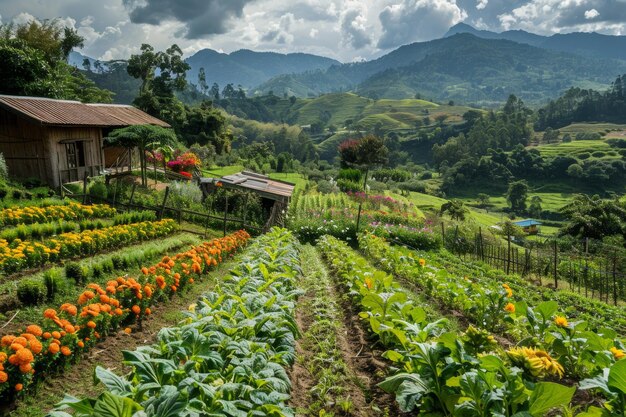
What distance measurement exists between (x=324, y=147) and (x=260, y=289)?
125m

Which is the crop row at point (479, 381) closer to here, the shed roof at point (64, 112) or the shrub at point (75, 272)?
the shrub at point (75, 272)

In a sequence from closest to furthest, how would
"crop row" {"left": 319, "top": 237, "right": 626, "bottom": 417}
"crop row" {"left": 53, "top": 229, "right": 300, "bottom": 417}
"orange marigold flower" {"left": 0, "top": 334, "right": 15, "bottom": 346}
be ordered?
1. "crop row" {"left": 53, "top": 229, "right": 300, "bottom": 417}
2. "crop row" {"left": 319, "top": 237, "right": 626, "bottom": 417}
3. "orange marigold flower" {"left": 0, "top": 334, "right": 15, "bottom": 346}

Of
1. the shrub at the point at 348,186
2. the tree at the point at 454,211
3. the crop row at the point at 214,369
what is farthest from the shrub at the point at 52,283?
the tree at the point at 454,211

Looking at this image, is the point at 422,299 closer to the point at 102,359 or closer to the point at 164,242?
the point at 102,359

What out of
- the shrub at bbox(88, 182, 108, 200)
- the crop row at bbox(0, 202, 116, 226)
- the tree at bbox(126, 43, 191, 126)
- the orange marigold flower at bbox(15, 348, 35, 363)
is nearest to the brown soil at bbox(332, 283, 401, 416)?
the orange marigold flower at bbox(15, 348, 35, 363)

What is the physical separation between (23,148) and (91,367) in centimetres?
1695

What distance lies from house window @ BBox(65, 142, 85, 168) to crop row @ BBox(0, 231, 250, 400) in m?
14.5

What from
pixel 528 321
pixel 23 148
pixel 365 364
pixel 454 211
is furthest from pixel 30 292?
pixel 454 211

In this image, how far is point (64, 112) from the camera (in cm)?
2000

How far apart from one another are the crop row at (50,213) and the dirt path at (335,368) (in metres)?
8.97

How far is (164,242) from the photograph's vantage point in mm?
12484

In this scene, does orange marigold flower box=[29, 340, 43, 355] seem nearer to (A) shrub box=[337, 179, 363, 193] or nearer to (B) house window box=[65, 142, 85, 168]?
(B) house window box=[65, 142, 85, 168]

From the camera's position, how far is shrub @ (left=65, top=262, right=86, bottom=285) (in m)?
8.16

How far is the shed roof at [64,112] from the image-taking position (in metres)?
17.8
